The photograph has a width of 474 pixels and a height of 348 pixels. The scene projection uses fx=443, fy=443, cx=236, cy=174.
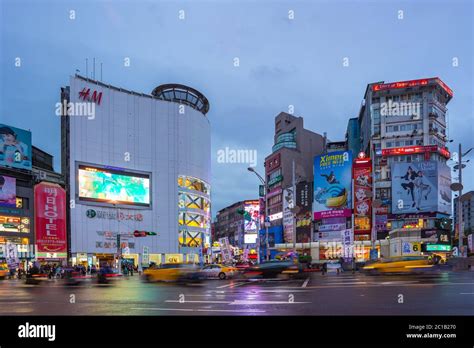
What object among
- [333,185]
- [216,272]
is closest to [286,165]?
[333,185]

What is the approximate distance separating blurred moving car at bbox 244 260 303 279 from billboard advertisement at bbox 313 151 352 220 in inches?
2353

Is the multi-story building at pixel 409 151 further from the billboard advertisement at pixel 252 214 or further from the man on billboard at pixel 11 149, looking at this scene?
the man on billboard at pixel 11 149

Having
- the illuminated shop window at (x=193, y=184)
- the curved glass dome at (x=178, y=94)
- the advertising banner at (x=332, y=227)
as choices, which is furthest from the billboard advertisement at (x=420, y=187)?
the curved glass dome at (x=178, y=94)

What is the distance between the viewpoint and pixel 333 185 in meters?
90.2

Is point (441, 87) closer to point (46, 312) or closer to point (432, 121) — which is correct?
point (432, 121)

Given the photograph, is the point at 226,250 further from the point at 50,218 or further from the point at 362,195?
the point at 362,195

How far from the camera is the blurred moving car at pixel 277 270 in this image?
3027 centimetres

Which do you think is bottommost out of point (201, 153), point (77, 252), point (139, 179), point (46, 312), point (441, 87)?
point (77, 252)

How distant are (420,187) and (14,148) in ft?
233

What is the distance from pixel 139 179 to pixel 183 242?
15.7 meters

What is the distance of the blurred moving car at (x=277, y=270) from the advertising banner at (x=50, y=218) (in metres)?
48.0

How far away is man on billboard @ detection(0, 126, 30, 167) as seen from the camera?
64.8 metres

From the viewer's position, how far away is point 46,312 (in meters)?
13.3
